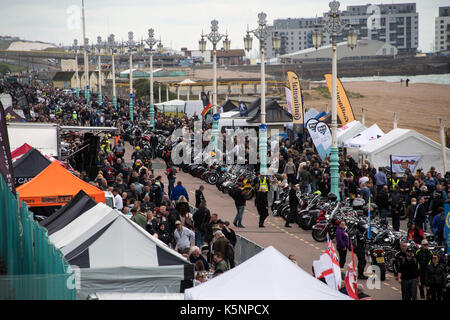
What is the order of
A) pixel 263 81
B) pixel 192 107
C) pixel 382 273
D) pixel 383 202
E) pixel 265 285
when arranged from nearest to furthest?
1. pixel 265 285
2. pixel 382 273
3. pixel 383 202
4. pixel 263 81
5. pixel 192 107

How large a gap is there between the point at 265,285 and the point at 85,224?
16.3 ft

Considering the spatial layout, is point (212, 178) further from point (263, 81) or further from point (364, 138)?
point (364, 138)

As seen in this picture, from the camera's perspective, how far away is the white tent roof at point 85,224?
12341 millimetres

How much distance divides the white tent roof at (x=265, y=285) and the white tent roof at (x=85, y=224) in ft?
11.0

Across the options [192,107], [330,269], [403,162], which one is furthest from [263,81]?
[192,107]

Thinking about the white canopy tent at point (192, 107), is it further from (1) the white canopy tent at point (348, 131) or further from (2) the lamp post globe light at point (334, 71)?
(2) the lamp post globe light at point (334, 71)

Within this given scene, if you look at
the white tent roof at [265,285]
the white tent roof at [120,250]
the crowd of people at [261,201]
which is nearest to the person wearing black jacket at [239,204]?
the crowd of people at [261,201]

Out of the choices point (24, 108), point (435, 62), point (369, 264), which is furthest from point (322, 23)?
point (435, 62)

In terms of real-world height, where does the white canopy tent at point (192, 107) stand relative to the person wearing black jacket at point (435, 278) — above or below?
above

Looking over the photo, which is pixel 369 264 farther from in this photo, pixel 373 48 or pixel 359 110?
pixel 373 48

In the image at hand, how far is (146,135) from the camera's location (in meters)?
37.4

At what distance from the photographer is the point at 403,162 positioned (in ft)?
86.8

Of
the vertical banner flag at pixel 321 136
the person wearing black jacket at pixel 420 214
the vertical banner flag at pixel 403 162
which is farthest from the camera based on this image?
the vertical banner flag at pixel 403 162

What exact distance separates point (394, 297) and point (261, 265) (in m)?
5.95
